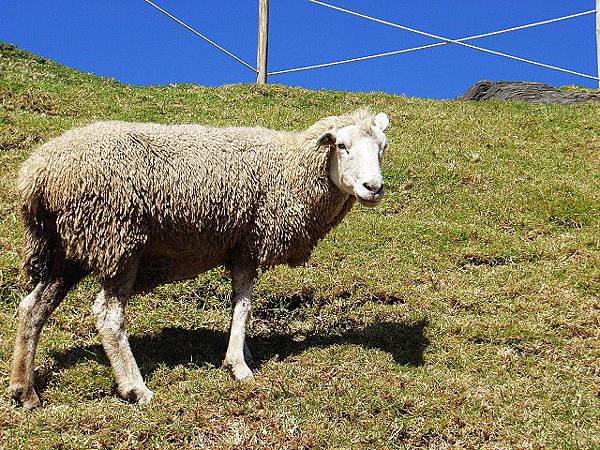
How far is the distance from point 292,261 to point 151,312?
Answer: 1.84 m

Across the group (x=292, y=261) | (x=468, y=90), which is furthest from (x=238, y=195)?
(x=468, y=90)

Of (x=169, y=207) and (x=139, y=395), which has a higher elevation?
(x=169, y=207)

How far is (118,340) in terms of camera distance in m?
5.51

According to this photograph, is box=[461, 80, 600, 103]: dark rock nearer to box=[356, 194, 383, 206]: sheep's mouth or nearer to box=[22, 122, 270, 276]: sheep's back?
box=[356, 194, 383, 206]: sheep's mouth

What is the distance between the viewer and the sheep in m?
5.39

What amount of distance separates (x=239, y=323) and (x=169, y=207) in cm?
124

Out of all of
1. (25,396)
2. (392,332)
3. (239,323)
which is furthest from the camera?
(392,332)

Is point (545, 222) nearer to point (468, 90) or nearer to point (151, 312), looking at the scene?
point (151, 312)

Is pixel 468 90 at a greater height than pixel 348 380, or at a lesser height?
greater

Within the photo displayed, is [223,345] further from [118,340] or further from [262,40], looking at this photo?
[262,40]

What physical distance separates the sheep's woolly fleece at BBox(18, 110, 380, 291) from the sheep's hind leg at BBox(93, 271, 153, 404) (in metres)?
0.18

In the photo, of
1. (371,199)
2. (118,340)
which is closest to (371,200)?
(371,199)

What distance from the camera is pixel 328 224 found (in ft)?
21.7

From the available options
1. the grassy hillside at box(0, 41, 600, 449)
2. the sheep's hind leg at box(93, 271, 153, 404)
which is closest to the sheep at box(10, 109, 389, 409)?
the sheep's hind leg at box(93, 271, 153, 404)
